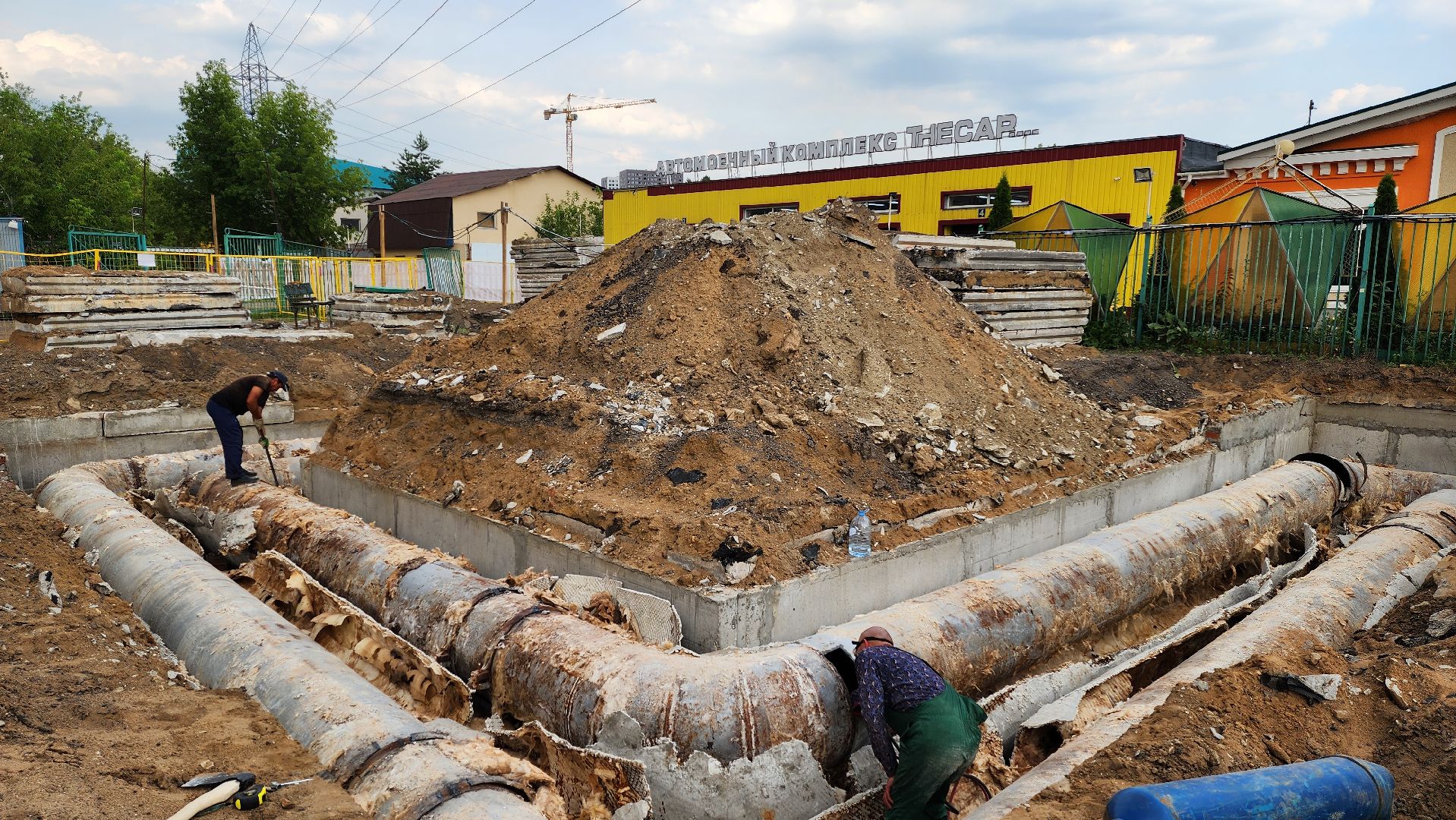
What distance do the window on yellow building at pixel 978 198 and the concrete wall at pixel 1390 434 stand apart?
1382cm

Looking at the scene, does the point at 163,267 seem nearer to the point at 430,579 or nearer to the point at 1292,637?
the point at 430,579

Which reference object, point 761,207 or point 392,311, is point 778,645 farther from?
point 761,207

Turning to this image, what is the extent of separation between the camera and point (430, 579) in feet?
19.6

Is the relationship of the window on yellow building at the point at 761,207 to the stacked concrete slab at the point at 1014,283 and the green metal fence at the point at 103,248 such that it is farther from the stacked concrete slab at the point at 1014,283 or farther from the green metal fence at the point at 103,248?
the green metal fence at the point at 103,248

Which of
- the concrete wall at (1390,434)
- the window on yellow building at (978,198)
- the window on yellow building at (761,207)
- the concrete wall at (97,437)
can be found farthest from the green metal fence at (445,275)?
the concrete wall at (1390,434)

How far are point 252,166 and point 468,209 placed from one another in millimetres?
10178

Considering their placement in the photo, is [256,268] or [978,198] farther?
[978,198]

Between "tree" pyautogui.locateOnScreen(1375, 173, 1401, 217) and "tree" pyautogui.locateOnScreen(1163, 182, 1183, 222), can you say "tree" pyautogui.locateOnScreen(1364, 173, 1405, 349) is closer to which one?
"tree" pyautogui.locateOnScreen(1375, 173, 1401, 217)

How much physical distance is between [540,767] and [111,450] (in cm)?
979

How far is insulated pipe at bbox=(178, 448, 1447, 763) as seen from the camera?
4426 mm

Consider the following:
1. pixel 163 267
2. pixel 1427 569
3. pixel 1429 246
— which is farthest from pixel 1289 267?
pixel 163 267

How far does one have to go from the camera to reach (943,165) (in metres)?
25.9

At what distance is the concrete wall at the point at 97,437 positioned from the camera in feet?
34.1

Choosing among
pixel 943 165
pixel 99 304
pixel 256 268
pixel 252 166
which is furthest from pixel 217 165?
pixel 943 165
